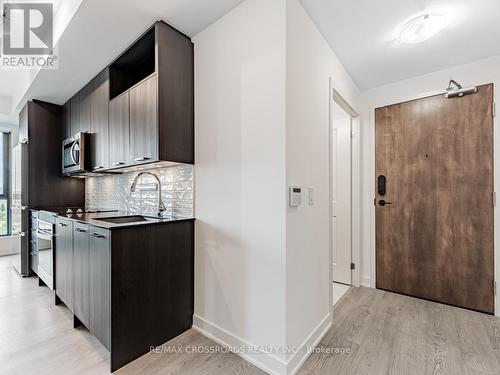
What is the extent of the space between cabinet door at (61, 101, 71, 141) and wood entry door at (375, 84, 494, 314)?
13.0ft

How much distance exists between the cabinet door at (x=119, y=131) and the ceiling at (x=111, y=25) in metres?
0.42

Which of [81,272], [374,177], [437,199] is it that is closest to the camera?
[81,272]

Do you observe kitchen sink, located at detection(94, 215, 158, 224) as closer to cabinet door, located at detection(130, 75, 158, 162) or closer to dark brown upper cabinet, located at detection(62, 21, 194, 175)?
dark brown upper cabinet, located at detection(62, 21, 194, 175)

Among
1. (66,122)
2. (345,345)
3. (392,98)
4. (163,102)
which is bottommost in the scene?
(345,345)

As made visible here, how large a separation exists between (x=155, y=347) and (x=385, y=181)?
9.14 ft

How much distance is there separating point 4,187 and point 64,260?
138 inches

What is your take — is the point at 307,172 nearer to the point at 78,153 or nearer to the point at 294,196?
the point at 294,196

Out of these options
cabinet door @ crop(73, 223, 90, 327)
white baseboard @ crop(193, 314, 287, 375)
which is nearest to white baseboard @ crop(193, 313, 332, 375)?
white baseboard @ crop(193, 314, 287, 375)

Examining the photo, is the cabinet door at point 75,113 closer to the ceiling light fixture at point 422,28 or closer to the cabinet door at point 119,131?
the cabinet door at point 119,131

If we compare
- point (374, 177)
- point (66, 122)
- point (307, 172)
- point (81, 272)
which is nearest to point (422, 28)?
point (307, 172)

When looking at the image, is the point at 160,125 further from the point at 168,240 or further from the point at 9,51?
the point at 9,51

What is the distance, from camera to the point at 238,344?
5.51ft

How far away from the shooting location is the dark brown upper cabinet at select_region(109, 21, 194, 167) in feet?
5.95

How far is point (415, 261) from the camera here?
2.63 m
